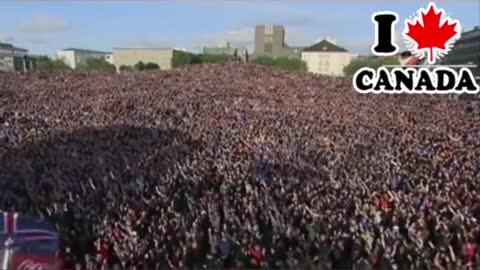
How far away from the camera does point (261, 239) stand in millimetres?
2584

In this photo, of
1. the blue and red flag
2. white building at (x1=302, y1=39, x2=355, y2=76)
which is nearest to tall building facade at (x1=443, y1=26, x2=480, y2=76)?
white building at (x1=302, y1=39, x2=355, y2=76)

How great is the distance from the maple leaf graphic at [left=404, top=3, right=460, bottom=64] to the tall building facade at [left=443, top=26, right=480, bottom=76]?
4.51m

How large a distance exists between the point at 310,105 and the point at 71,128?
2.98 metres

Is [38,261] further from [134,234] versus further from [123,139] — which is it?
[123,139]

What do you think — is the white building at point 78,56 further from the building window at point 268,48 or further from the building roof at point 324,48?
the building window at point 268,48

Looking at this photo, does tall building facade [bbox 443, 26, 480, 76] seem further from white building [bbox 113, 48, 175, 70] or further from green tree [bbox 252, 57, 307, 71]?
white building [bbox 113, 48, 175, 70]

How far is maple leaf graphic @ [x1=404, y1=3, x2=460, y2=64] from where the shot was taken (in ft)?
17.2

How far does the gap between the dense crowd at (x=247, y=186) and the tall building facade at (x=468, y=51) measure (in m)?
4.05

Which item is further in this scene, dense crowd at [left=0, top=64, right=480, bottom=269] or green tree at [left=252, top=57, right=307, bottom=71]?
green tree at [left=252, top=57, right=307, bottom=71]

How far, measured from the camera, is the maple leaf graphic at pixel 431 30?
5.25m

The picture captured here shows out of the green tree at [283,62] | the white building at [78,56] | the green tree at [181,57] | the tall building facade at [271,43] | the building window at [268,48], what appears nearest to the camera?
the tall building facade at [271,43]

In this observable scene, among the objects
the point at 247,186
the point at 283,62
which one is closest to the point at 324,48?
the point at 283,62

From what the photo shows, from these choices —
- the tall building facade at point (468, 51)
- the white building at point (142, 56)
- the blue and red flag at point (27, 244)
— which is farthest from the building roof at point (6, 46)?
the blue and red flag at point (27, 244)

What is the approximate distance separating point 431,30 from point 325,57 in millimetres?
15060
